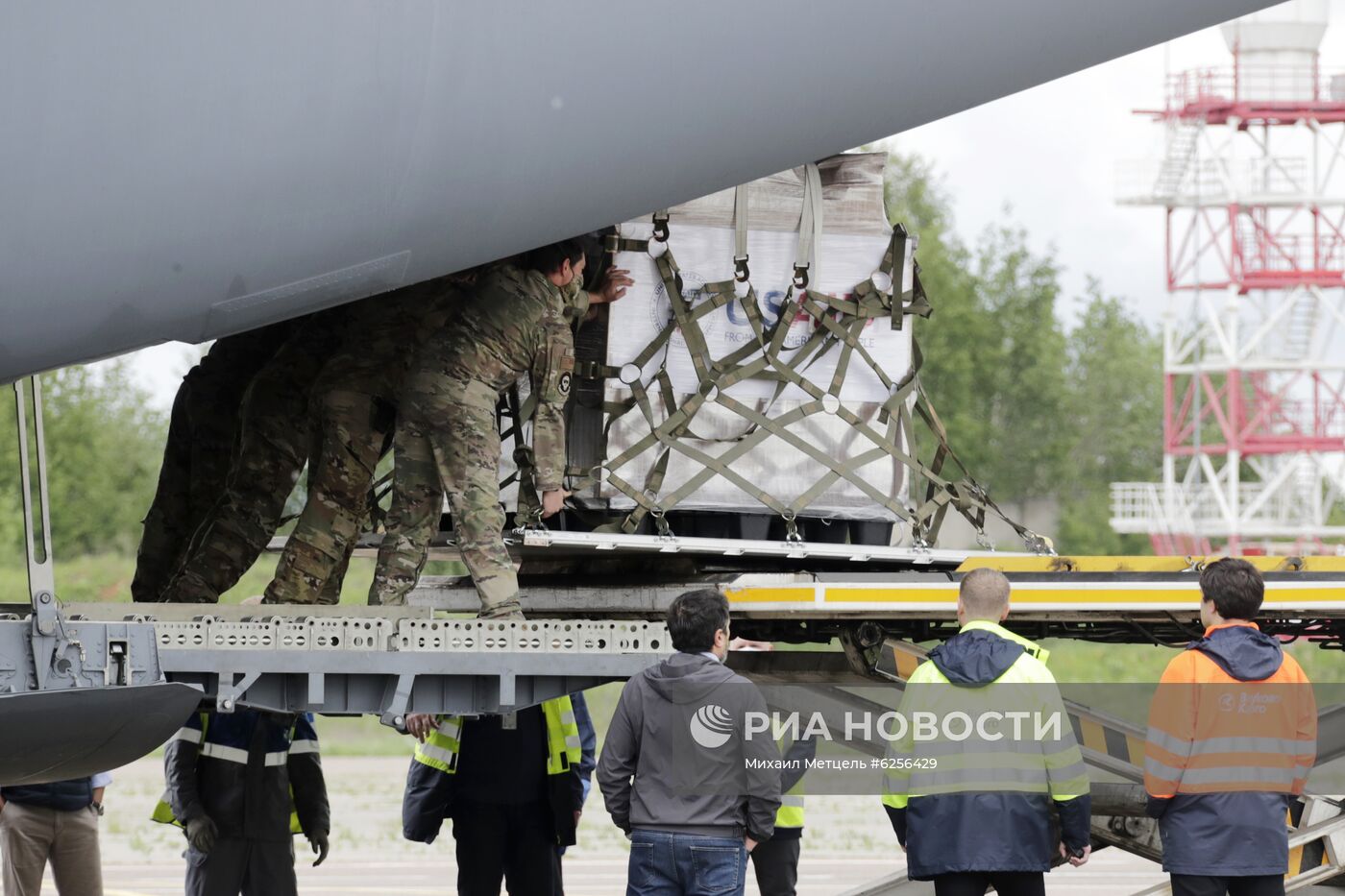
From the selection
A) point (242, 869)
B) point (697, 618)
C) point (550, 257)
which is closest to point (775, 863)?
point (242, 869)

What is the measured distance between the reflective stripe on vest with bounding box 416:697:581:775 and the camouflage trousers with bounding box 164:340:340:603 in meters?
0.77

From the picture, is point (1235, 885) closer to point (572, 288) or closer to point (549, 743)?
point (549, 743)

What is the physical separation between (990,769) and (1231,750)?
0.79m

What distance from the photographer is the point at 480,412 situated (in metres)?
6.08

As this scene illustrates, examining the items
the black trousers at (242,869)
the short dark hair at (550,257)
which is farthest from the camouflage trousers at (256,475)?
the short dark hair at (550,257)

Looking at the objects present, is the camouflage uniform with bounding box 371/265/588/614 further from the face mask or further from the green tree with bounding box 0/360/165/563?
the green tree with bounding box 0/360/165/563

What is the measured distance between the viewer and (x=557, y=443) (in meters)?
6.08

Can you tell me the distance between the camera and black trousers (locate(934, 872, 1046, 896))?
207 inches

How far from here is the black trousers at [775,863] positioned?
7.61 m

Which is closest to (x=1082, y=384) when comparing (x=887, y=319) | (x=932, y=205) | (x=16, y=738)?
(x=932, y=205)

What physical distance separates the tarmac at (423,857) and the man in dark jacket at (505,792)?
346cm

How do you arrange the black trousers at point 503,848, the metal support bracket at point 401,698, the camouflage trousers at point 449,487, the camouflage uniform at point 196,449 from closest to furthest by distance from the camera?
the metal support bracket at point 401,698, the camouflage trousers at point 449,487, the black trousers at point 503,848, the camouflage uniform at point 196,449

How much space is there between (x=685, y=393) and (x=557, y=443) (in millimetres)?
934

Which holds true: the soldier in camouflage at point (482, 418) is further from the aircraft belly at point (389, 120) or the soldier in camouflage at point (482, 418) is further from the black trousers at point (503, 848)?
the black trousers at point (503, 848)
